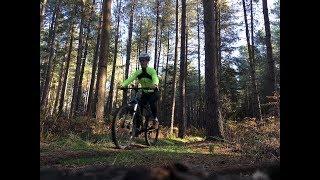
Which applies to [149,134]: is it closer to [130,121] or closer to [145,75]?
[130,121]

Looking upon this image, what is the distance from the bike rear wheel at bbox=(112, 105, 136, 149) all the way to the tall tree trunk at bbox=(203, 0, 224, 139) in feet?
12.5

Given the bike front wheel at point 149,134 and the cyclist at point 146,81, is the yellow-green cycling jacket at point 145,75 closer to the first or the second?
the cyclist at point 146,81

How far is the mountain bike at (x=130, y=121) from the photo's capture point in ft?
28.6

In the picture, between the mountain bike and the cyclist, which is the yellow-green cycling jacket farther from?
the mountain bike

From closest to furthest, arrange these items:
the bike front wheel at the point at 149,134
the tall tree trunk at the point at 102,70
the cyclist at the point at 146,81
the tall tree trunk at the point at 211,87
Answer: the cyclist at the point at 146,81 < the bike front wheel at the point at 149,134 < the tall tree trunk at the point at 211,87 < the tall tree trunk at the point at 102,70

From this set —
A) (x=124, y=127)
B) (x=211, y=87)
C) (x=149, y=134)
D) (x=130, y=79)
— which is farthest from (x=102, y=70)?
(x=124, y=127)

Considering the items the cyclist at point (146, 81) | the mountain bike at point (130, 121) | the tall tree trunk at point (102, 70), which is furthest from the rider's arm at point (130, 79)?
the tall tree trunk at point (102, 70)

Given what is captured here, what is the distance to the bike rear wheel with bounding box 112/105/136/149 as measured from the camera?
8695 mm

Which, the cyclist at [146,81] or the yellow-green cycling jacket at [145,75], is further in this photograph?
the yellow-green cycling jacket at [145,75]

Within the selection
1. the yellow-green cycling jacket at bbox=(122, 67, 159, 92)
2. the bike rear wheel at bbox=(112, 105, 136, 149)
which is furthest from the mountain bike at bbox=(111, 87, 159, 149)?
the yellow-green cycling jacket at bbox=(122, 67, 159, 92)

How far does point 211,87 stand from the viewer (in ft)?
41.2
